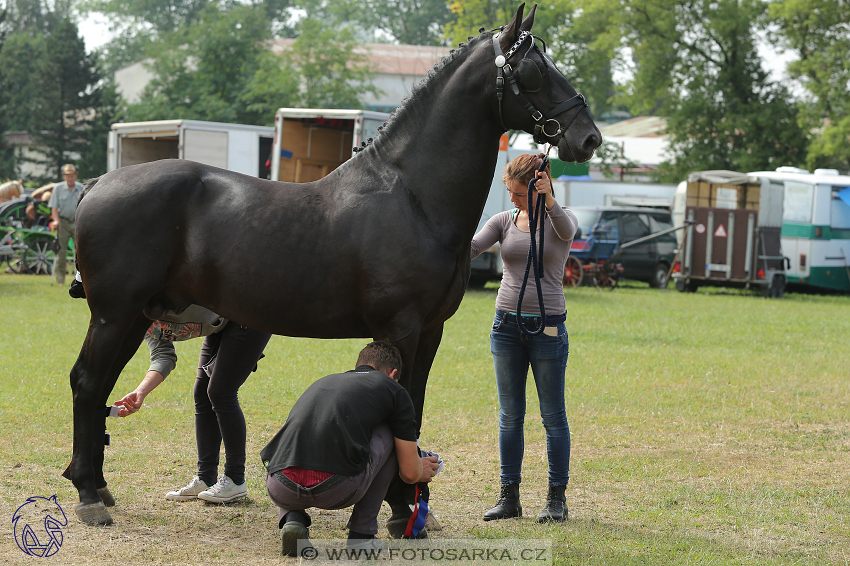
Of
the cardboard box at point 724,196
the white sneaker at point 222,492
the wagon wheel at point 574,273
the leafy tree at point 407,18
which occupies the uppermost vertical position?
the leafy tree at point 407,18

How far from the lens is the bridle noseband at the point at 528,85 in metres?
3.94

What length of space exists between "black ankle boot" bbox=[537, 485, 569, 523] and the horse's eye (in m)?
2.12

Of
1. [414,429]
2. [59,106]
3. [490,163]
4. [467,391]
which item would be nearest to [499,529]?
[414,429]

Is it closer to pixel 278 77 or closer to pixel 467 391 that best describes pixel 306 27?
pixel 278 77

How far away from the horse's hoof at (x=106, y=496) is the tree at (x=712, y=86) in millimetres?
29303

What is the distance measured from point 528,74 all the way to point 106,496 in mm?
3007

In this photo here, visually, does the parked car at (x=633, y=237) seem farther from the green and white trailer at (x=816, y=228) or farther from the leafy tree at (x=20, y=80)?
the leafy tree at (x=20, y=80)

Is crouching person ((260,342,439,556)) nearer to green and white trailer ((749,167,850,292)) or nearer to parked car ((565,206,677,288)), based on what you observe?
parked car ((565,206,677,288))

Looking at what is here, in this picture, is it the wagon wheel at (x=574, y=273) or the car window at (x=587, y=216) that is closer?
the wagon wheel at (x=574, y=273)

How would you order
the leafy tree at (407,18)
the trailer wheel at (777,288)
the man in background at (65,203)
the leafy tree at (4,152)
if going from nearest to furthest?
the man in background at (65,203)
the trailer wheel at (777,288)
the leafy tree at (4,152)
the leafy tree at (407,18)

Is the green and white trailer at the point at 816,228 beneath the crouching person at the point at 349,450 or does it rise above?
above

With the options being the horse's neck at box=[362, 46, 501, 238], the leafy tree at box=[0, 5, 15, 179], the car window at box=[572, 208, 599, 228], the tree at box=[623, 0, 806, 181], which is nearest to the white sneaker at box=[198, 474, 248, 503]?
the horse's neck at box=[362, 46, 501, 238]

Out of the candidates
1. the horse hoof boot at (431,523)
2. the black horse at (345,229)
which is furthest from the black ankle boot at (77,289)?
the horse hoof boot at (431,523)

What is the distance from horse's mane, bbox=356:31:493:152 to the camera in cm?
414
